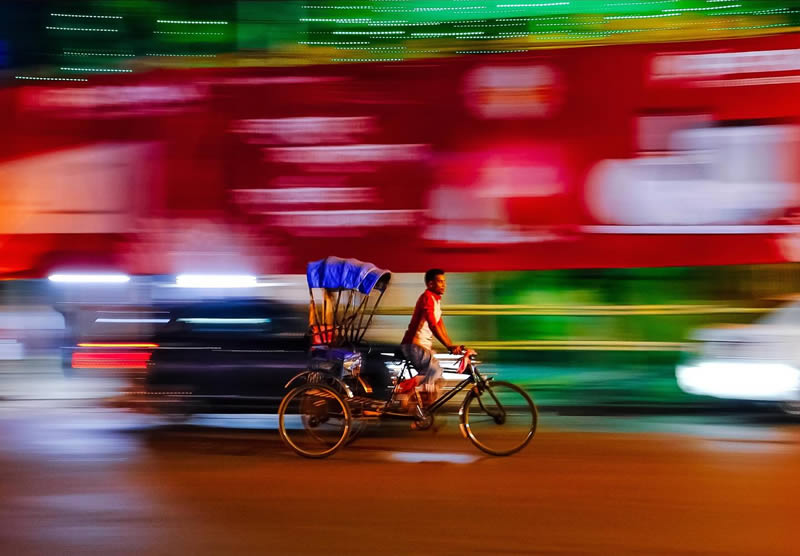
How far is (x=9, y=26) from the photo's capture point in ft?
42.2

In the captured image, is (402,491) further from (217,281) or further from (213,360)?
(217,281)

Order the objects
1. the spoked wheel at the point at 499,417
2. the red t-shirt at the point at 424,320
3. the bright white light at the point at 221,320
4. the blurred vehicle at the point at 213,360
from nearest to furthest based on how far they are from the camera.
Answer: the spoked wheel at the point at 499,417 → the red t-shirt at the point at 424,320 → the blurred vehicle at the point at 213,360 → the bright white light at the point at 221,320

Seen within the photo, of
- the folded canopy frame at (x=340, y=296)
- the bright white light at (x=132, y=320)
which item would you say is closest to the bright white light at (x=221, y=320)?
the bright white light at (x=132, y=320)

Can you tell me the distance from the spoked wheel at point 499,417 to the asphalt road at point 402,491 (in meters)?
0.17

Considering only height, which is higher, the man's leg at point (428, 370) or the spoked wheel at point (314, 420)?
the man's leg at point (428, 370)

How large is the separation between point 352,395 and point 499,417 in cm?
126

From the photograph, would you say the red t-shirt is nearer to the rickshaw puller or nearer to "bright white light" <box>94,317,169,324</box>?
the rickshaw puller

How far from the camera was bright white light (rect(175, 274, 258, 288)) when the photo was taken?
1095cm

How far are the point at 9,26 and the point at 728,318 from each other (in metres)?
10.9

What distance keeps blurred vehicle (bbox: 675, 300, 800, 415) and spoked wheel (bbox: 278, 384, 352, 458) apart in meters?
4.10

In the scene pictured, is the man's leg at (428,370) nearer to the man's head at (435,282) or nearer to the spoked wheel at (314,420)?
the man's head at (435,282)

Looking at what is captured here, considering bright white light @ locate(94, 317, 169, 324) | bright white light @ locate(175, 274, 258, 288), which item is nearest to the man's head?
bright white light @ locate(94, 317, 169, 324)

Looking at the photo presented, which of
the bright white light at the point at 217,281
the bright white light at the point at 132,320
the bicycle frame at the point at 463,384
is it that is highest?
the bright white light at the point at 217,281

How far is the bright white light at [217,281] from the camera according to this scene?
10955 mm
